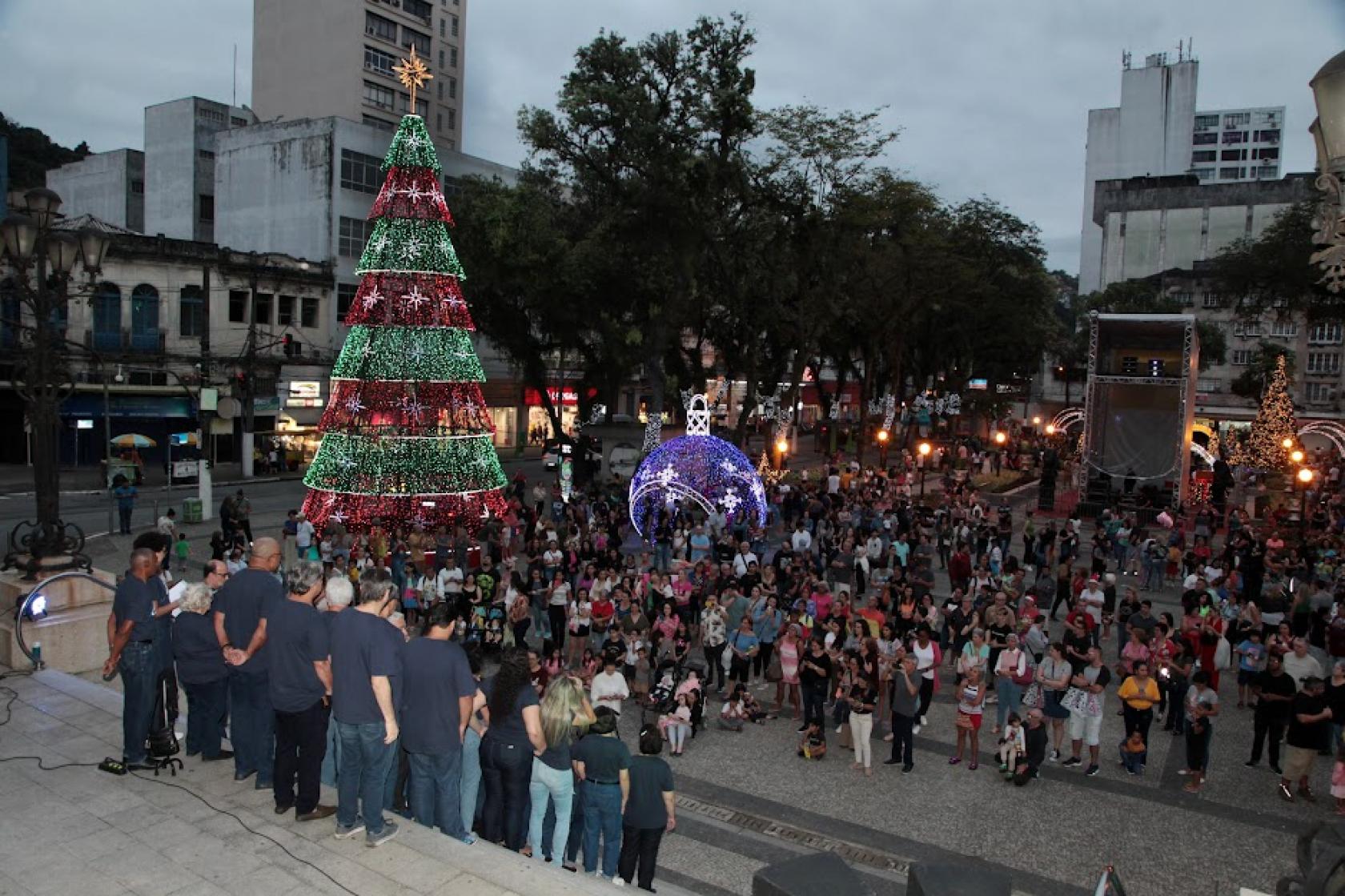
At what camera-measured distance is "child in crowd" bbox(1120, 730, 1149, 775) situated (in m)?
11.2

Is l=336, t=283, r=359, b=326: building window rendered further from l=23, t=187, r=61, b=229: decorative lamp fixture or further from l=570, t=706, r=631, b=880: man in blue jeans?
l=570, t=706, r=631, b=880: man in blue jeans

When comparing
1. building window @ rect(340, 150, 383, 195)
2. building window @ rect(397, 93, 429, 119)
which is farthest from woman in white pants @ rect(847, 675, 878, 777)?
building window @ rect(397, 93, 429, 119)

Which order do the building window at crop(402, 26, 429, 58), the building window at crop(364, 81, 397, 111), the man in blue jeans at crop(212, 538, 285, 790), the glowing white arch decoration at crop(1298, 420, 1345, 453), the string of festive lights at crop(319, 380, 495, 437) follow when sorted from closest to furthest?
the man in blue jeans at crop(212, 538, 285, 790) < the string of festive lights at crop(319, 380, 495, 437) < the glowing white arch decoration at crop(1298, 420, 1345, 453) < the building window at crop(364, 81, 397, 111) < the building window at crop(402, 26, 429, 58)

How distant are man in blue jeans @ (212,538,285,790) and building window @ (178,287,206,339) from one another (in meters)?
35.5

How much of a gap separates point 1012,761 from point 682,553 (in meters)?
11.3

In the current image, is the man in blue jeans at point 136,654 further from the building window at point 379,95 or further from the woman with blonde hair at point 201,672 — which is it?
the building window at point 379,95

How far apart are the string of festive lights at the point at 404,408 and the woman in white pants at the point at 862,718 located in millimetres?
15785

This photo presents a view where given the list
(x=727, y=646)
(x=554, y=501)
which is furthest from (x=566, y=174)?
(x=727, y=646)

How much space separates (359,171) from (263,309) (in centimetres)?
892

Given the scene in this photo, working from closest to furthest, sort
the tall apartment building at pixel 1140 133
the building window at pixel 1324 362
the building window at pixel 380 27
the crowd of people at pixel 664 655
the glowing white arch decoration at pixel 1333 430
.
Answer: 1. the crowd of people at pixel 664 655
2. the glowing white arch decoration at pixel 1333 430
3. the building window at pixel 380 27
4. the building window at pixel 1324 362
5. the tall apartment building at pixel 1140 133

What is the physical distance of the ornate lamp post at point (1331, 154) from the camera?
4.43 meters

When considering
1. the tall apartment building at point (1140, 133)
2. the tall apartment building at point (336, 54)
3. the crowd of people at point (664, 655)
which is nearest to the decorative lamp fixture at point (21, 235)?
the crowd of people at point (664, 655)

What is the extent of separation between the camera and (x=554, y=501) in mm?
26594

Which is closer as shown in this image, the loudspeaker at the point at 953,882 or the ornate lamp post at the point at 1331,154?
the loudspeaker at the point at 953,882
